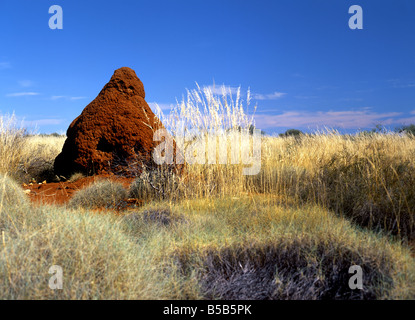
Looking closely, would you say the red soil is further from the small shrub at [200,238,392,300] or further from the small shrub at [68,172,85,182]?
the small shrub at [200,238,392,300]

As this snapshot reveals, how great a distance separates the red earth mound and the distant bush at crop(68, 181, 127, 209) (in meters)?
0.99

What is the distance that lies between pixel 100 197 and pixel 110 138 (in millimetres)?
1981

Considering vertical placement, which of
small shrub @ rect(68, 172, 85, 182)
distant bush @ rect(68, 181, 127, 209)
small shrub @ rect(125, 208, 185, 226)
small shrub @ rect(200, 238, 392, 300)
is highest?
small shrub @ rect(68, 172, 85, 182)

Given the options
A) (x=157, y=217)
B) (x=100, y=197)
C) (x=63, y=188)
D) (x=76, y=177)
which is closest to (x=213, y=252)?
(x=157, y=217)

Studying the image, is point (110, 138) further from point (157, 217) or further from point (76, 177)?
point (157, 217)

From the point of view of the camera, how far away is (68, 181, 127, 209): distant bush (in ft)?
19.5

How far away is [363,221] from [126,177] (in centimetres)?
499

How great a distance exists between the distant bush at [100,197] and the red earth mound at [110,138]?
0.99 metres

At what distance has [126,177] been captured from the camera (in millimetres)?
7535

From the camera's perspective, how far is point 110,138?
25.1 feet

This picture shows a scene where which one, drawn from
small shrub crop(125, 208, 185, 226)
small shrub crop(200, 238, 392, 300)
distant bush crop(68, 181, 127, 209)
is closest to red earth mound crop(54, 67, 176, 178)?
distant bush crop(68, 181, 127, 209)

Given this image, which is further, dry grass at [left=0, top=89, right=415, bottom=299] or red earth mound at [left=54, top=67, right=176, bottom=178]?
red earth mound at [left=54, top=67, right=176, bottom=178]
